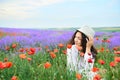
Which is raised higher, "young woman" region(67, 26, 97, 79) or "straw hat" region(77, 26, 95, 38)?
"straw hat" region(77, 26, 95, 38)

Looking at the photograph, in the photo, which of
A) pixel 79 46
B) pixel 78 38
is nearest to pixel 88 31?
pixel 78 38

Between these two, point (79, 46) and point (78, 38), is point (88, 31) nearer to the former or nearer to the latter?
point (78, 38)

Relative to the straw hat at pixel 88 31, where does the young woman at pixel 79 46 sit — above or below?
below

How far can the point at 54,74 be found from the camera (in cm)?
361

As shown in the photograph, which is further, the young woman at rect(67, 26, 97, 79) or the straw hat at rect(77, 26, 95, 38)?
the straw hat at rect(77, 26, 95, 38)

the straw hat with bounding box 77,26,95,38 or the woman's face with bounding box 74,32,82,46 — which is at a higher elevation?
the straw hat with bounding box 77,26,95,38

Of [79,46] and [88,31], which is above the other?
[88,31]

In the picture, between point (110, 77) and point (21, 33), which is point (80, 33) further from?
point (21, 33)

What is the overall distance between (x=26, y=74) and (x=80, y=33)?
3.22 ft

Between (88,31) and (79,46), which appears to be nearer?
(79,46)

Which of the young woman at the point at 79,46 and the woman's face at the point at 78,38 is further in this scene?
the woman's face at the point at 78,38

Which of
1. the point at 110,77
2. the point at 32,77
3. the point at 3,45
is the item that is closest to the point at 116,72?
the point at 110,77

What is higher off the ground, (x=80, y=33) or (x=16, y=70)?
(x=80, y=33)

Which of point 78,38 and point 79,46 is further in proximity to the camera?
point 78,38
